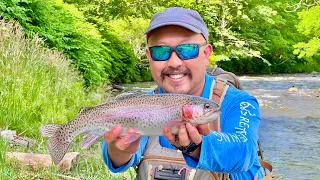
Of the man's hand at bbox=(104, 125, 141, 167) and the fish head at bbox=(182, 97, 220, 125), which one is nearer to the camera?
the fish head at bbox=(182, 97, 220, 125)

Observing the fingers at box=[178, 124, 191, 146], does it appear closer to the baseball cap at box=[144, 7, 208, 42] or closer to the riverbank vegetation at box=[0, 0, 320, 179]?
the baseball cap at box=[144, 7, 208, 42]

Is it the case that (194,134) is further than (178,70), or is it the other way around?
(178,70)

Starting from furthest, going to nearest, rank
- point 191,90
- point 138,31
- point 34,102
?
point 138,31 → point 34,102 → point 191,90

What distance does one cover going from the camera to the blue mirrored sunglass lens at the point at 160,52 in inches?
116

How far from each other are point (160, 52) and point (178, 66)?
12cm

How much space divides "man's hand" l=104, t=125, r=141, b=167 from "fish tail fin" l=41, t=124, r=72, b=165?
0.23 meters

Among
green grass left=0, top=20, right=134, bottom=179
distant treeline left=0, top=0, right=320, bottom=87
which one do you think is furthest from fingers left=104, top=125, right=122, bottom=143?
distant treeline left=0, top=0, right=320, bottom=87

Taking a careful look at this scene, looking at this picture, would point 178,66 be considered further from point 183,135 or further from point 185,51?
point 183,135

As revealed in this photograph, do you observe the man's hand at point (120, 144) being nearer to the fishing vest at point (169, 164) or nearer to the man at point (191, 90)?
the man at point (191, 90)

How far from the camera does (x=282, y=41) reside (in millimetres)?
45031

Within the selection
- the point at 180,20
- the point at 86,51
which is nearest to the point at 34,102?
the point at 180,20

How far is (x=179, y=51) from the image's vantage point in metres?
2.91

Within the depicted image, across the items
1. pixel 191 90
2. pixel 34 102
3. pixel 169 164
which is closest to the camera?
pixel 191 90

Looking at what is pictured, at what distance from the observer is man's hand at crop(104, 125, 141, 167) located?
2588 mm
